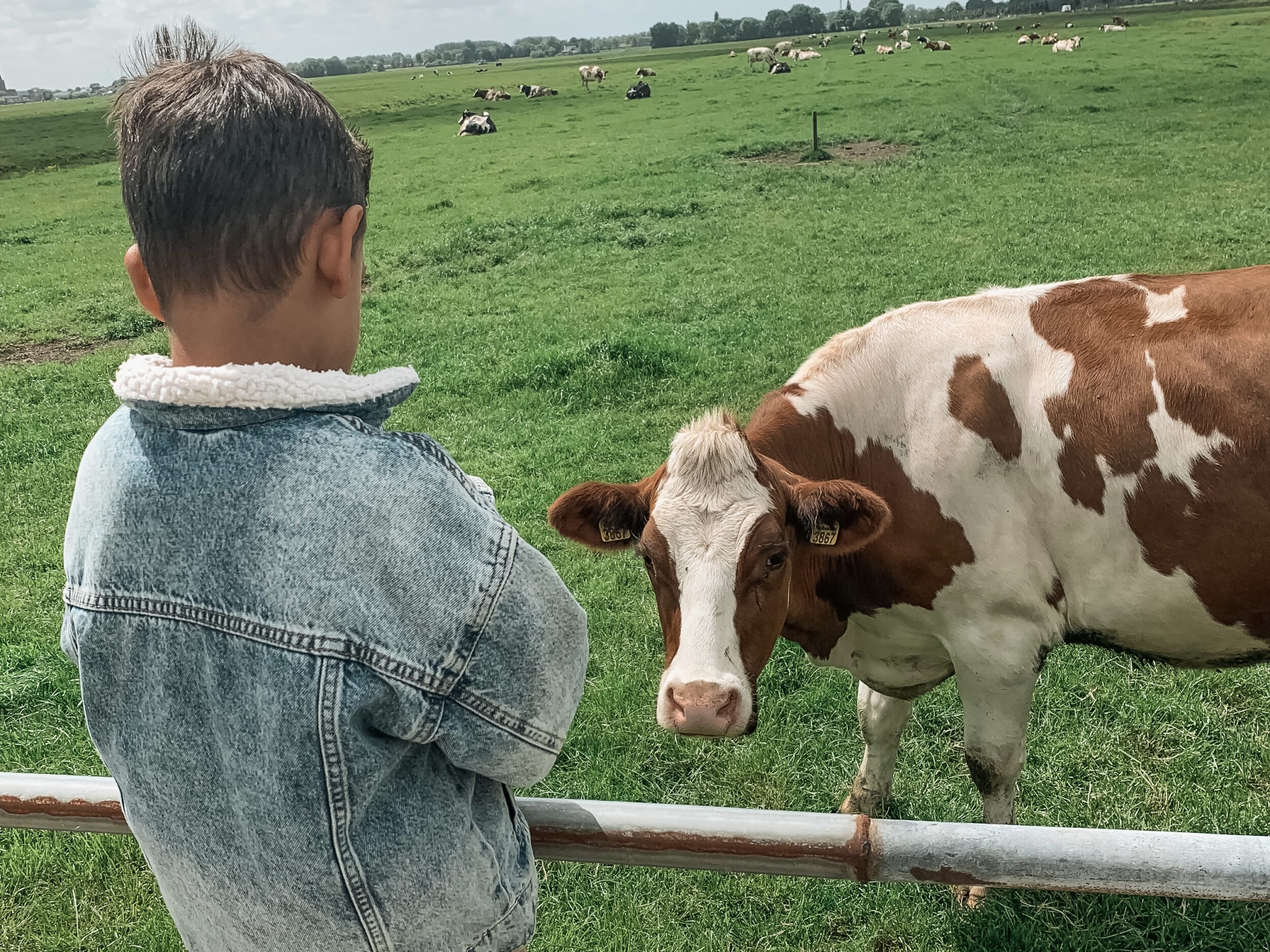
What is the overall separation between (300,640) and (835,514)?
2.02 metres

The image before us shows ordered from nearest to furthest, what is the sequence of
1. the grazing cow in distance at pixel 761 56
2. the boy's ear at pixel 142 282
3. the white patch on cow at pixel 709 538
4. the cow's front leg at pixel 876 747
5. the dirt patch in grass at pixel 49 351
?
the boy's ear at pixel 142 282 → the white patch on cow at pixel 709 538 → the cow's front leg at pixel 876 747 → the dirt patch in grass at pixel 49 351 → the grazing cow in distance at pixel 761 56

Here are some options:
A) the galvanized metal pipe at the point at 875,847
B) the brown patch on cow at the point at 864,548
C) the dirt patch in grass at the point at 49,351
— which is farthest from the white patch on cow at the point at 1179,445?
the dirt patch in grass at the point at 49,351

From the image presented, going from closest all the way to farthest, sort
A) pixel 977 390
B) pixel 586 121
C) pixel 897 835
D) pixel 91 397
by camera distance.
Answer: pixel 897 835 < pixel 977 390 < pixel 91 397 < pixel 586 121

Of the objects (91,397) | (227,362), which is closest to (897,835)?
(227,362)

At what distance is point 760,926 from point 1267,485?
2.09 meters

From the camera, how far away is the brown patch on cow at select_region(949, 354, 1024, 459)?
3.14 metres

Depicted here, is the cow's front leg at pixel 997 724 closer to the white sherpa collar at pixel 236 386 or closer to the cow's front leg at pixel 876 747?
the cow's front leg at pixel 876 747

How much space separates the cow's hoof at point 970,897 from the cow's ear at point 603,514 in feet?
5.23

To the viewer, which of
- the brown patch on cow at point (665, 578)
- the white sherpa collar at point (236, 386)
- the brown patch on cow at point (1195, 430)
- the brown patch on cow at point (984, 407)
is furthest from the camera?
the brown patch on cow at point (984, 407)

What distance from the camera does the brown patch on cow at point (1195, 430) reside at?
301 centimetres

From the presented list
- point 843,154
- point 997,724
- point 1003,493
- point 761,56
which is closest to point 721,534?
point 1003,493

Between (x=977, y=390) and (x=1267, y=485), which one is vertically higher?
(x=977, y=390)

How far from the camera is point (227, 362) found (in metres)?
1.09

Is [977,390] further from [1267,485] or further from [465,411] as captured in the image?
[465,411]
